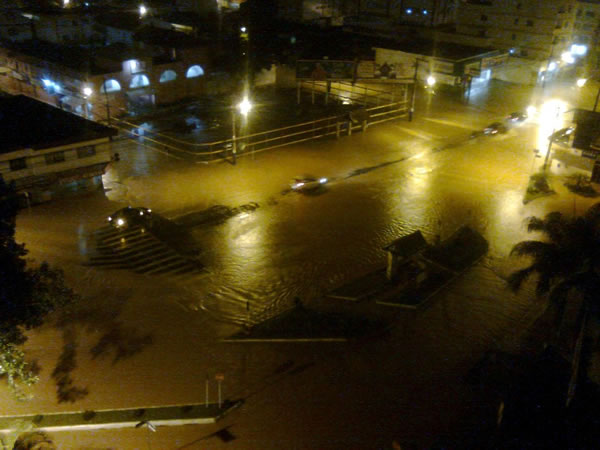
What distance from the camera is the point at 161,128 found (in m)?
38.2

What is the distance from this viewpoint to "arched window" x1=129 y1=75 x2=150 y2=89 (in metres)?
41.8

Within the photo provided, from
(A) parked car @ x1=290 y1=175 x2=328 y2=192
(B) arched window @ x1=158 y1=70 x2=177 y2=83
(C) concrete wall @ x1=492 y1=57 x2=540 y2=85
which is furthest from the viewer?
(C) concrete wall @ x1=492 y1=57 x2=540 y2=85

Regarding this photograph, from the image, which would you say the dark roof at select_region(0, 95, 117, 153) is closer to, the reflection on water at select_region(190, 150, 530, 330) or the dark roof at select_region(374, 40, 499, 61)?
the reflection on water at select_region(190, 150, 530, 330)

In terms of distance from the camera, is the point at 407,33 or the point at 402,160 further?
the point at 407,33

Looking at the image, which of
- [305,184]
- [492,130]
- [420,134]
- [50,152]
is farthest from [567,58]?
[50,152]

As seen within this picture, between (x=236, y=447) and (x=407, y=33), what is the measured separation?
5841cm

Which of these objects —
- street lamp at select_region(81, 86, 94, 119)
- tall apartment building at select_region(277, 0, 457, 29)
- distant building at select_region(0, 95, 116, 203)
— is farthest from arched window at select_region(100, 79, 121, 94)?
tall apartment building at select_region(277, 0, 457, 29)

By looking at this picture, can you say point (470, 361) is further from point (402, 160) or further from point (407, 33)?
point (407, 33)

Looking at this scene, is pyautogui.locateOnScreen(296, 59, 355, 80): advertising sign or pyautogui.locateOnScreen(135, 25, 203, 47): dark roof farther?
pyautogui.locateOnScreen(135, 25, 203, 47): dark roof

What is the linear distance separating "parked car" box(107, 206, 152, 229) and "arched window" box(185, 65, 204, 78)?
23.6 metres

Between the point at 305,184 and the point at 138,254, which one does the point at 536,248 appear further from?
the point at 138,254

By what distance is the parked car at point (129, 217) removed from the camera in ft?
81.0

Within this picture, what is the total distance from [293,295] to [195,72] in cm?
3126

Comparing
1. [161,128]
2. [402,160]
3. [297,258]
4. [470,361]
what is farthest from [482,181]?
[161,128]
